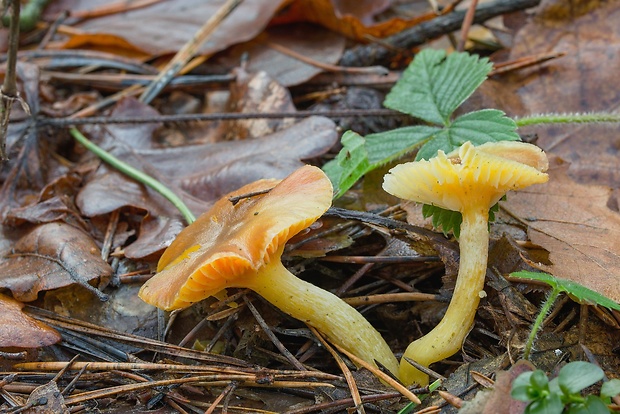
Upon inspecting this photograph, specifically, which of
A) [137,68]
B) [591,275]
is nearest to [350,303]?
[591,275]

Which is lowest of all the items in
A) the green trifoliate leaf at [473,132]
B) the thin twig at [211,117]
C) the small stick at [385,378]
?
the small stick at [385,378]

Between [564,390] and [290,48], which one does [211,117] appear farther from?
[564,390]

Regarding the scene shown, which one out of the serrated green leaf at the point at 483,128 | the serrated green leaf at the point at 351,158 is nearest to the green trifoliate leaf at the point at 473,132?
the serrated green leaf at the point at 483,128

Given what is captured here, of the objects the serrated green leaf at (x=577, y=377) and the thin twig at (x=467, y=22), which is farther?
the thin twig at (x=467, y=22)

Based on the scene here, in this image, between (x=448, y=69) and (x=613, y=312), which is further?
(x=448, y=69)

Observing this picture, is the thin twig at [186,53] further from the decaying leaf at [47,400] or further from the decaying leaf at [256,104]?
the decaying leaf at [47,400]

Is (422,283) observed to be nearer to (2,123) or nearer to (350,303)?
(350,303)
